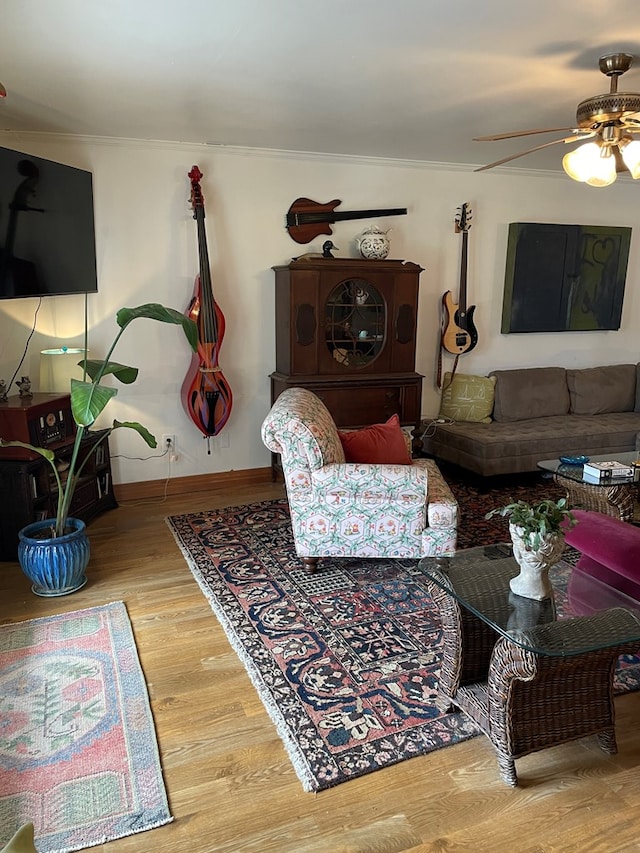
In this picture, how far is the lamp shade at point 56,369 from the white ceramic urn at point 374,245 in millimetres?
2069

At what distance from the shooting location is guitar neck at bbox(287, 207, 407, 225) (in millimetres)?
4352

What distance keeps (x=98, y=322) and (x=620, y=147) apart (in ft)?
10.3

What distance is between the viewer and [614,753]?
1.91 metres

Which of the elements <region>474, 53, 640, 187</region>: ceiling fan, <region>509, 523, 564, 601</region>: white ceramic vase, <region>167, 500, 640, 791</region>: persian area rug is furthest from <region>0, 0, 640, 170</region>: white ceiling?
<region>167, 500, 640, 791</region>: persian area rug

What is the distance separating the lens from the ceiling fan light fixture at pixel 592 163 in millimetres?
2646

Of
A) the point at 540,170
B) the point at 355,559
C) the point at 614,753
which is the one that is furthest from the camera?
the point at 540,170

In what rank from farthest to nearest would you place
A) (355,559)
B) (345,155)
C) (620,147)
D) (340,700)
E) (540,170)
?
(540,170)
(345,155)
(355,559)
(620,147)
(340,700)

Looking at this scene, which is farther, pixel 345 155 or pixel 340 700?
pixel 345 155

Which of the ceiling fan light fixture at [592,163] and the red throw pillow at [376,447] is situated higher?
the ceiling fan light fixture at [592,163]

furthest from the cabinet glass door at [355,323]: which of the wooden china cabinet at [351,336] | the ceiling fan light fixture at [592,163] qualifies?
the ceiling fan light fixture at [592,163]

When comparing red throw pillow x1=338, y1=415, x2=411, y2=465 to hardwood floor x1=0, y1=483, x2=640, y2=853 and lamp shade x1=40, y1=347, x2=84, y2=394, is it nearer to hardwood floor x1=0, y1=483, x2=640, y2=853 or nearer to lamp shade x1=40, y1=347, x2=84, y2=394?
hardwood floor x1=0, y1=483, x2=640, y2=853

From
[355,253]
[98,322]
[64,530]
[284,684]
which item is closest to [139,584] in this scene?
[64,530]

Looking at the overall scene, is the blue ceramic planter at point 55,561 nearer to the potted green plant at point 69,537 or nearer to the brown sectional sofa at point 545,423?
the potted green plant at point 69,537

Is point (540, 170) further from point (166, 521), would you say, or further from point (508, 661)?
point (508, 661)
